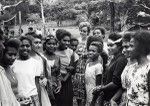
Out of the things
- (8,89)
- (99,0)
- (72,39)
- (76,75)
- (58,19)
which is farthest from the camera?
(58,19)

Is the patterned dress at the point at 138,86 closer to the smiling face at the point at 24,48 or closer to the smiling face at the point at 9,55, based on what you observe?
the smiling face at the point at 9,55

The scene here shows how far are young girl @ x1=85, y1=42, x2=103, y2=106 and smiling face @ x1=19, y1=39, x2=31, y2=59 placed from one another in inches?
44.0

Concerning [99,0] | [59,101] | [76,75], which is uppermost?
[99,0]

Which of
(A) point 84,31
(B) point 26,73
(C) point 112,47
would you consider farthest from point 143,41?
(A) point 84,31

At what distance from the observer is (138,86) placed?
3984 mm

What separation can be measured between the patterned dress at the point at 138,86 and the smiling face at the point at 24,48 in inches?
84.4

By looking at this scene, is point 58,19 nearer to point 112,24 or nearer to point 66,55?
point 112,24

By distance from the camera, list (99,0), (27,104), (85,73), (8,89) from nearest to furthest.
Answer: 1. (8,89)
2. (27,104)
3. (85,73)
4. (99,0)

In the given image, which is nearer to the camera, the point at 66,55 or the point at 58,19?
the point at 66,55

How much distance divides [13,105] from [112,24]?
15880 mm

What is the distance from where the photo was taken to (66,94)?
680 cm

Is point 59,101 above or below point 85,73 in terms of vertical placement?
below

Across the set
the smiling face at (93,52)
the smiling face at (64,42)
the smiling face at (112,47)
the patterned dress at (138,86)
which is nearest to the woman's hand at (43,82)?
the smiling face at (93,52)

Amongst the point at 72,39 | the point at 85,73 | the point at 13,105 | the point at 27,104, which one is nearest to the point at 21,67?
the point at 27,104
